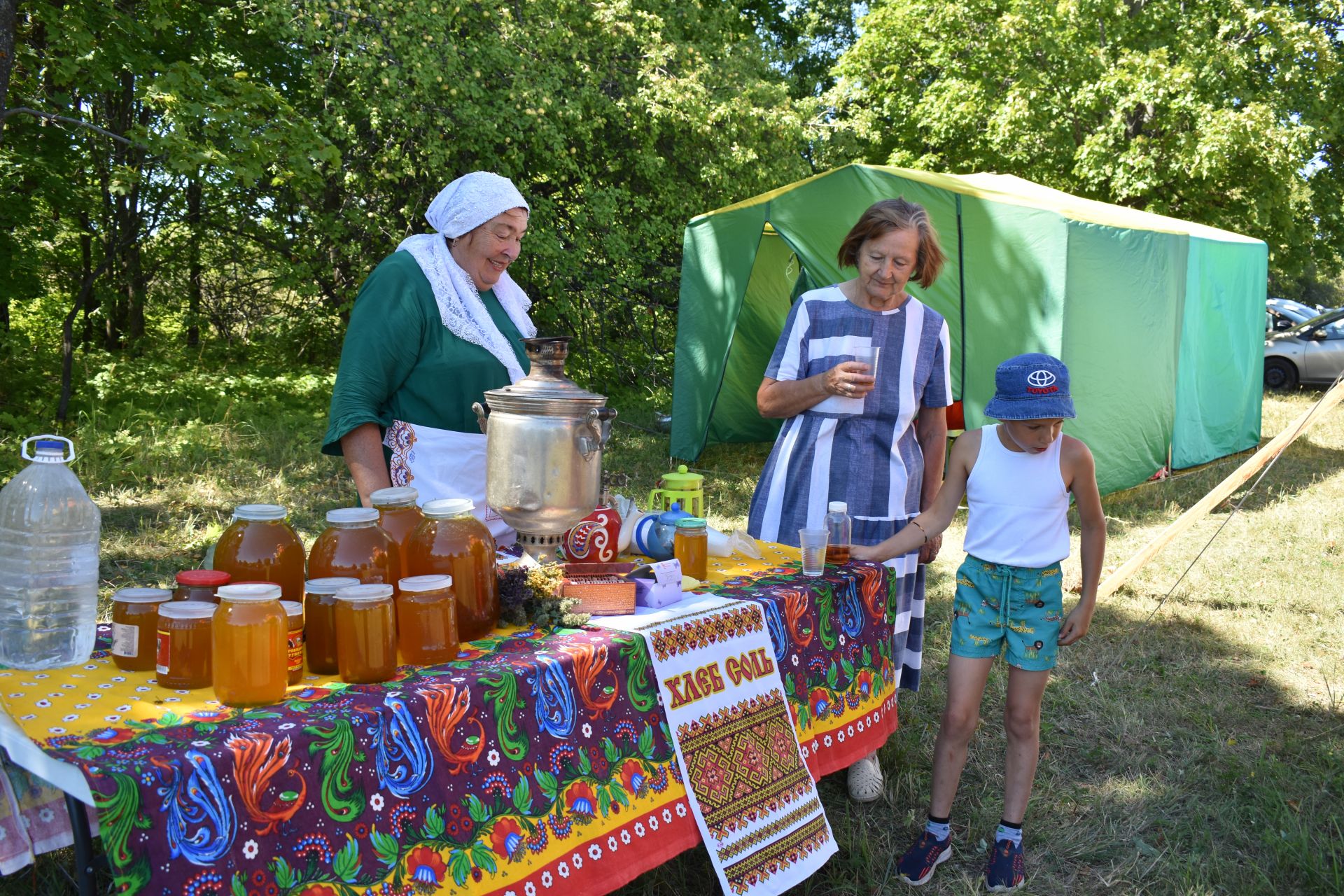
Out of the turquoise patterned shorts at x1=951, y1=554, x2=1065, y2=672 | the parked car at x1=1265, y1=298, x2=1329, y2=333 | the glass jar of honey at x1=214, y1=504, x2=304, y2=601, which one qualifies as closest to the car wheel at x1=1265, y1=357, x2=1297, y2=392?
the parked car at x1=1265, y1=298, x2=1329, y2=333

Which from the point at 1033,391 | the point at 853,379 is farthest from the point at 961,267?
the point at 1033,391

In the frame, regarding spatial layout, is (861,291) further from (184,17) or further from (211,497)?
(184,17)

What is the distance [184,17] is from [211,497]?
4.94 meters

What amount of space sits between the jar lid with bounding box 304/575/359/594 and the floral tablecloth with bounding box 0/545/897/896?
155 mm

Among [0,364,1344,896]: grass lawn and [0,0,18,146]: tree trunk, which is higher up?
[0,0,18,146]: tree trunk

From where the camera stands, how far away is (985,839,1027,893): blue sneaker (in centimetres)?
265

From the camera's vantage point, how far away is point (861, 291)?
288cm

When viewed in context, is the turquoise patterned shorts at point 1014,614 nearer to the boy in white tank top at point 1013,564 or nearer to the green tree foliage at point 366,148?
the boy in white tank top at point 1013,564

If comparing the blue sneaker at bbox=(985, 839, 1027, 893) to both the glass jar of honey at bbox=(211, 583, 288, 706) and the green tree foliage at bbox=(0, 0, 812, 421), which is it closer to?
the glass jar of honey at bbox=(211, 583, 288, 706)

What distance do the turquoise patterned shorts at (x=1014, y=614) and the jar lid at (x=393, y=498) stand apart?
4.46 ft

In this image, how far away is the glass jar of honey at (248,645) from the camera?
1557mm

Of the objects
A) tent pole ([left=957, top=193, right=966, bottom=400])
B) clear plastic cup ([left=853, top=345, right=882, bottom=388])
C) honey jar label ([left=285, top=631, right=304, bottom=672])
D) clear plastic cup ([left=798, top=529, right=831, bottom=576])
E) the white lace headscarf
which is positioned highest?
tent pole ([left=957, top=193, right=966, bottom=400])

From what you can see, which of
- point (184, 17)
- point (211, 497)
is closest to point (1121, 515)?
point (211, 497)

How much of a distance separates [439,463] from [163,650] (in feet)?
3.11
